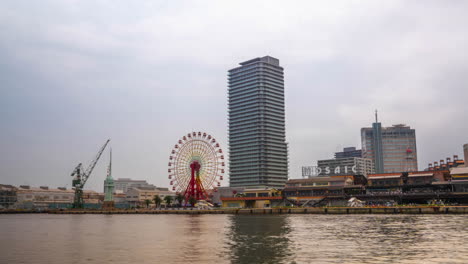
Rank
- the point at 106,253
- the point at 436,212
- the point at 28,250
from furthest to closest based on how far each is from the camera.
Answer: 1. the point at 436,212
2. the point at 28,250
3. the point at 106,253

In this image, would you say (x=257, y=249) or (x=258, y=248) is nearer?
(x=257, y=249)

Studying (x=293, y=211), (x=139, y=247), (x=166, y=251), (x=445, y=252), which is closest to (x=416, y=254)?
(x=445, y=252)

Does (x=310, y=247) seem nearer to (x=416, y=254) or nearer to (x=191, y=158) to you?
(x=416, y=254)

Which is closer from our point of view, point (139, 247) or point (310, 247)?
point (310, 247)

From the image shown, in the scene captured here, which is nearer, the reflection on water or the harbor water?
the harbor water

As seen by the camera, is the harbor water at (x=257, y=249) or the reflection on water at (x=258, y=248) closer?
the harbor water at (x=257, y=249)

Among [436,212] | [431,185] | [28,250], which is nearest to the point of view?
[28,250]

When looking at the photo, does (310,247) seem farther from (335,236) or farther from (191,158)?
(191,158)

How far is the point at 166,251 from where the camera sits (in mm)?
54938

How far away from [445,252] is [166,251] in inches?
1255

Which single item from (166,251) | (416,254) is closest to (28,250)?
(166,251)

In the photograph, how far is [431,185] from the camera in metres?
180

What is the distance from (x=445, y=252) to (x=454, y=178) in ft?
463

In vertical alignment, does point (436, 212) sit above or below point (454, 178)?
below
